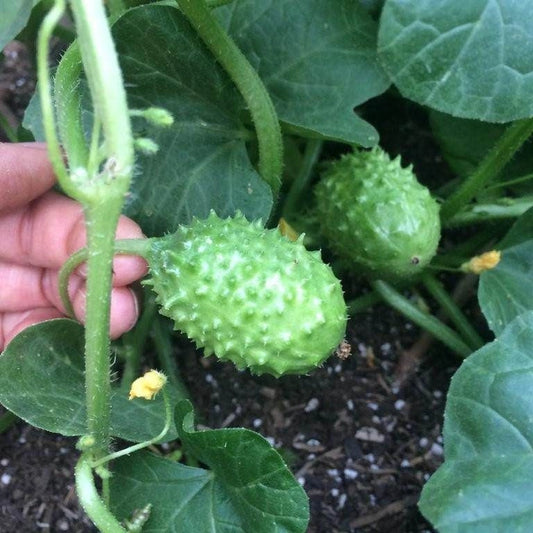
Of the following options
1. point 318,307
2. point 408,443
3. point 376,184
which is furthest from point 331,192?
point 408,443

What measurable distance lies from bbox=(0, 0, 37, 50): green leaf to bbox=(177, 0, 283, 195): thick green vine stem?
0.84ft

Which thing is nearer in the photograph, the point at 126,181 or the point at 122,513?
the point at 126,181

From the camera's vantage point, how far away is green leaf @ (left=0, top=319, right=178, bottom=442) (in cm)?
125

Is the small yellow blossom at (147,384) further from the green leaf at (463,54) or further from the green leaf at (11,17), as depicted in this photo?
the green leaf at (463,54)

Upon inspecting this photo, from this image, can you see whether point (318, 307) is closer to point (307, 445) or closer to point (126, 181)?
point (126, 181)

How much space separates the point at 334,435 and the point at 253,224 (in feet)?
2.15

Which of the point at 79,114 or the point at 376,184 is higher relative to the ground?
the point at 79,114

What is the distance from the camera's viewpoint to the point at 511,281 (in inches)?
61.4

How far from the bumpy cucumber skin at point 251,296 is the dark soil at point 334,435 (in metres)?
0.54

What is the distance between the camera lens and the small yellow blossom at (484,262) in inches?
59.3

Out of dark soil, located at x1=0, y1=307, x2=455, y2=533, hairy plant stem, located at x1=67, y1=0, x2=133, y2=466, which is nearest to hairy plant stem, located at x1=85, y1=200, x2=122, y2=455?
hairy plant stem, located at x1=67, y1=0, x2=133, y2=466

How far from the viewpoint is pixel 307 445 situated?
1.71 metres

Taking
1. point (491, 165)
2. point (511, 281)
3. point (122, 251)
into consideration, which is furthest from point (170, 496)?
point (491, 165)

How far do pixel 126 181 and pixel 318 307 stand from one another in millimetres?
355
